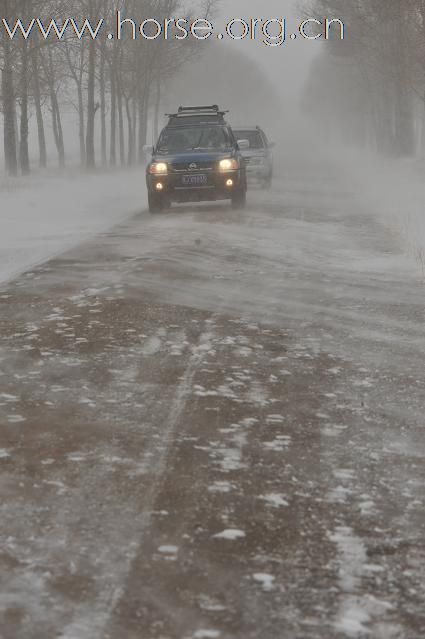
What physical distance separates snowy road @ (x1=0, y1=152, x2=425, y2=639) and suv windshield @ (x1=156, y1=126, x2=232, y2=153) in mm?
11527

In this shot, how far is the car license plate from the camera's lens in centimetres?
2052

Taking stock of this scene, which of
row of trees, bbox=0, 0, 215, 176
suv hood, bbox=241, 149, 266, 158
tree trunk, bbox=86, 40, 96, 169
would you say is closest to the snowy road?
suv hood, bbox=241, 149, 266, 158

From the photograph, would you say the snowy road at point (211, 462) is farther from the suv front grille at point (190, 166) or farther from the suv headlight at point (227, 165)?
the suv headlight at point (227, 165)

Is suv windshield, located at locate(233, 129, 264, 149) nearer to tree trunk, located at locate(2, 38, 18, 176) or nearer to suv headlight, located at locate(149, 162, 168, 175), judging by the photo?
tree trunk, located at locate(2, 38, 18, 176)

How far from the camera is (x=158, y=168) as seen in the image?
67.6 ft

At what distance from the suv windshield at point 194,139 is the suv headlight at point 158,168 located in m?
0.65

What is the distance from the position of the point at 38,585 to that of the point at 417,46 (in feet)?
111

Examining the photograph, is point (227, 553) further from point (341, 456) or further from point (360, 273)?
point (360, 273)

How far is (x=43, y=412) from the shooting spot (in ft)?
18.3

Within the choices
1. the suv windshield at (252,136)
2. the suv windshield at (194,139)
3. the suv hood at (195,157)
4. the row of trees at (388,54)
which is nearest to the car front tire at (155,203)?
the suv hood at (195,157)

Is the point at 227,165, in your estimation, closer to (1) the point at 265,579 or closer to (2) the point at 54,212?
(2) the point at 54,212

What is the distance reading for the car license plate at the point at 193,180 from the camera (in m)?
20.5

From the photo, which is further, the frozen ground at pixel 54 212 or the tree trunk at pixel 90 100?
the tree trunk at pixel 90 100

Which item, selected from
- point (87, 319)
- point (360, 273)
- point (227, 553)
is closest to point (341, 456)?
point (227, 553)
